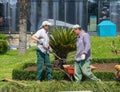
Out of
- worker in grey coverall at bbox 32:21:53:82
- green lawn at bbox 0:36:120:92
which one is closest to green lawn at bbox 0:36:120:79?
green lawn at bbox 0:36:120:92

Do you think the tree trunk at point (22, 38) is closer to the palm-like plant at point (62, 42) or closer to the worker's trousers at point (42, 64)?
the palm-like plant at point (62, 42)

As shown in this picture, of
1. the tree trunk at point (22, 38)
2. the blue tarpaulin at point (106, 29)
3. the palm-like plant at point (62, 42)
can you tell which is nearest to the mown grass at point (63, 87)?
the palm-like plant at point (62, 42)

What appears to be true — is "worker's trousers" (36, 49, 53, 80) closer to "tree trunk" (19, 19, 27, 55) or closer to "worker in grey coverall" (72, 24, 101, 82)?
"worker in grey coverall" (72, 24, 101, 82)

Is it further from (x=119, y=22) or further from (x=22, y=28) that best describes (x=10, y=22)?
(x=22, y=28)

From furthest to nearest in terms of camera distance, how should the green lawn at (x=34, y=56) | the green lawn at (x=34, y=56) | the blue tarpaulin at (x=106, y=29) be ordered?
the blue tarpaulin at (x=106, y=29)
the green lawn at (x=34, y=56)
the green lawn at (x=34, y=56)

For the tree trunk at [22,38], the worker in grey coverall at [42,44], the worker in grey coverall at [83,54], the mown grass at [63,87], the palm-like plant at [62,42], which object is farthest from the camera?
the tree trunk at [22,38]

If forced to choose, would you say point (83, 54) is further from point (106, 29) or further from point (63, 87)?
point (106, 29)

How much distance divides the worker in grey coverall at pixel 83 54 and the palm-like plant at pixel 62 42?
2648 mm

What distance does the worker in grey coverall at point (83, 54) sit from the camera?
516 inches

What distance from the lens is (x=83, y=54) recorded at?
1305 cm

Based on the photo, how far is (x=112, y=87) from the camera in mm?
10484

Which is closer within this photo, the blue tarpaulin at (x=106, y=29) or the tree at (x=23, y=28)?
the tree at (x=23, y=28)

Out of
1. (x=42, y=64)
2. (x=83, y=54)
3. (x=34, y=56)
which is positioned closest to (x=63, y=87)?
(x=83, y=54)

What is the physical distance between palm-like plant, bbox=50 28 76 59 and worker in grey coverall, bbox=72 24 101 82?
2648 millimetres
